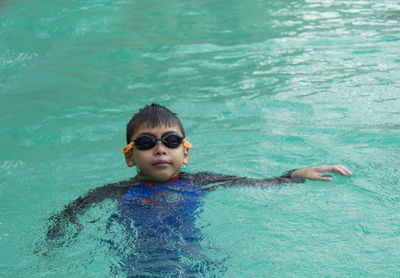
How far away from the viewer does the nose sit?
12.1ft

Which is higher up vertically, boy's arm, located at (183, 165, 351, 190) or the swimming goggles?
the swimming goggles

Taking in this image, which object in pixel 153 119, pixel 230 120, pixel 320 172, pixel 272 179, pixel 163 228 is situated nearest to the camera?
pixel 163 228

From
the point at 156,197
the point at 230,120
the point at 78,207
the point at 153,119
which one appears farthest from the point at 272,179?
the point at 230,120

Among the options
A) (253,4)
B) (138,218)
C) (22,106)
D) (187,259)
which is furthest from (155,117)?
(253,4)

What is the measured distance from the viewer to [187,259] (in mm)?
3406

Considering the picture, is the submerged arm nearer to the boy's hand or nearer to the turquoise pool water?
the boy's hand


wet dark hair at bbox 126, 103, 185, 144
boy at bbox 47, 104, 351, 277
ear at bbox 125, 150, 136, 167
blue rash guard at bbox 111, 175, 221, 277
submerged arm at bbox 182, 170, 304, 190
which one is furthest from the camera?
submerged arm at bbox 182, 170, 304, 190

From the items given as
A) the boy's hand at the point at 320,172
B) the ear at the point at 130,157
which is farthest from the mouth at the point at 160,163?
the boy's hand at the point at 320,172

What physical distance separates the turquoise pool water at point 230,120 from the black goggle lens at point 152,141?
2.27 feet

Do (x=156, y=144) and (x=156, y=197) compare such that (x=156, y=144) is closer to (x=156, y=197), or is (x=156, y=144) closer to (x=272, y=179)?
(x=156, y=197)

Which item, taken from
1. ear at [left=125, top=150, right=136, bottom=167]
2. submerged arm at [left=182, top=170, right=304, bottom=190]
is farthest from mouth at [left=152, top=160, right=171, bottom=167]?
submerged arm at [left=182, top=170, right=304, bottom=190]

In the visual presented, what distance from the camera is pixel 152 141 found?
3.71 m

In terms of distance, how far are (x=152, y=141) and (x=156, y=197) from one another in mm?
439

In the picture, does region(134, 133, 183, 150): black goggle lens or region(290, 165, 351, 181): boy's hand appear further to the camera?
region(290, 165, 351, 181): boy's hand
